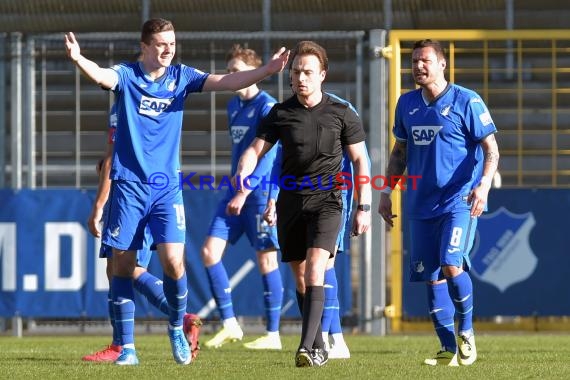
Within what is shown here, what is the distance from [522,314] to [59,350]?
402 centimetres

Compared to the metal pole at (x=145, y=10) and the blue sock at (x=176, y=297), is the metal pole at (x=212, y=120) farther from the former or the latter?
the blue sock at (x=176, y=297)

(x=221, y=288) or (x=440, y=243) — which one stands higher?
(x=440, y=243)

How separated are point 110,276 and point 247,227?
5.52 feet

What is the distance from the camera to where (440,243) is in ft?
27.2

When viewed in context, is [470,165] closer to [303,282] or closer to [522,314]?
[303,282]

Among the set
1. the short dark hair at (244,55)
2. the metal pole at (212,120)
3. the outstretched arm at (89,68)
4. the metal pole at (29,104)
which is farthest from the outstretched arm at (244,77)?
the metal pole at (29,104)

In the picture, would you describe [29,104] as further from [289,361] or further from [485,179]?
[485,179]

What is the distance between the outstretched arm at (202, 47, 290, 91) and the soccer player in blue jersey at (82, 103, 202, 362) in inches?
28.9

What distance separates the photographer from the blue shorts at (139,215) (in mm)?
7863

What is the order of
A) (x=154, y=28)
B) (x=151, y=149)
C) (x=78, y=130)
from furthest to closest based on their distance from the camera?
(x=78, y=130) → (x=151, y=149) → (x=154, y=28)

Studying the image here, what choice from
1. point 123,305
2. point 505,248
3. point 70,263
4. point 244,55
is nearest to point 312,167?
point 123,305

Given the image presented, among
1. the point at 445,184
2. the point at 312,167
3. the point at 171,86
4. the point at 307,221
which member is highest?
the point at 171,86

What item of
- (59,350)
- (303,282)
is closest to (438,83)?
(303,282)

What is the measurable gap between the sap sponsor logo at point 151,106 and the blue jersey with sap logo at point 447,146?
1.53m
